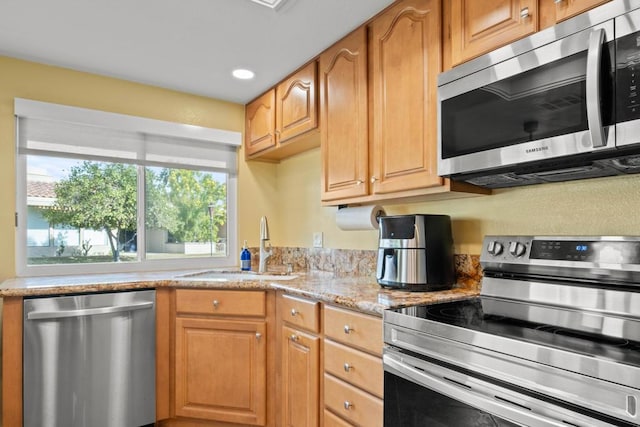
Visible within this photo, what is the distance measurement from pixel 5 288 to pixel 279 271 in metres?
1.53

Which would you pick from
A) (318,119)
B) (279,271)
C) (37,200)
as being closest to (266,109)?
(318,119)

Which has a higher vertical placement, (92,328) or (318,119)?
(318,119)

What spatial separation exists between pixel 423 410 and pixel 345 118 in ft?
4.71

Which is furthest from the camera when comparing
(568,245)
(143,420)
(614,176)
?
(143,420)

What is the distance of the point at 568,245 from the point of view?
1.29 meters

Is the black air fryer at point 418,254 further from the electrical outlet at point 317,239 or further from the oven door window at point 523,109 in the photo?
the electrical outlet at point 317,239

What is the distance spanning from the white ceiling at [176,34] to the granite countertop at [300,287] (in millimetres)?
1302

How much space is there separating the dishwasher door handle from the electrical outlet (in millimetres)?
1126

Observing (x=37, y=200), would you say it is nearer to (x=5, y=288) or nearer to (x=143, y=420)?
(x=5, y=288)

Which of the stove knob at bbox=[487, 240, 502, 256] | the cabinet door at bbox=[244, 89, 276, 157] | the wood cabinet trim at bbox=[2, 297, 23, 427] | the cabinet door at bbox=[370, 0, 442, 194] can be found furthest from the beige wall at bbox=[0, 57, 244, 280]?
the stove knob at bbox=[487, 240, 502, 256]

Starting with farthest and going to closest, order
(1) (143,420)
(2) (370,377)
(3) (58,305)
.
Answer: (1) (143,420) → (3) (58,305) → (2) (370,377)

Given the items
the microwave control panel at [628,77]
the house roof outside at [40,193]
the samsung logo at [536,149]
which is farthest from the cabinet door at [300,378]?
the house roof outside at [40,193]

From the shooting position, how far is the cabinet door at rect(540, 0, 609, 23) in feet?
3.88

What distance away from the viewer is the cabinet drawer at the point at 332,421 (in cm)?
163
